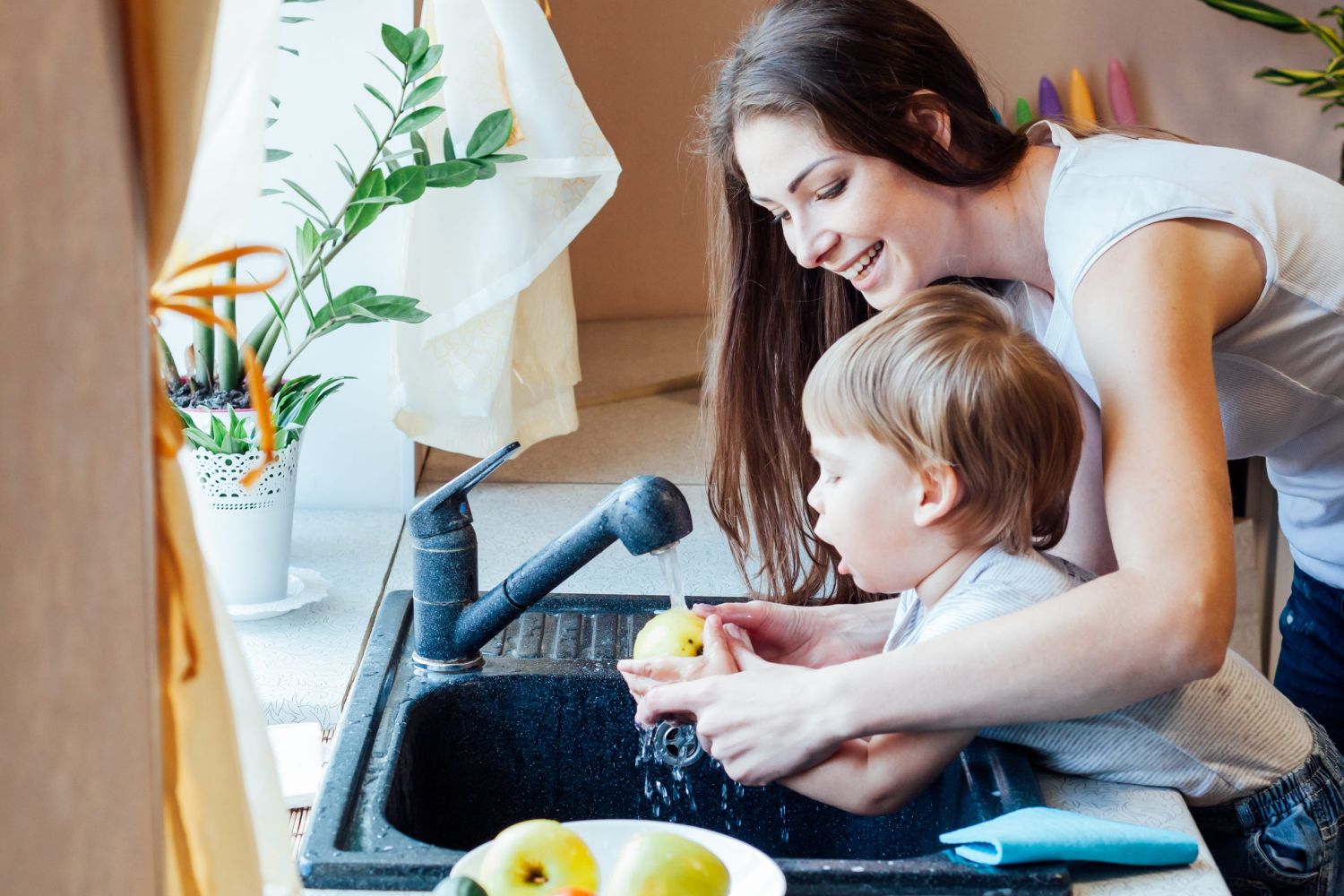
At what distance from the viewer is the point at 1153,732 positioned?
3.38 ft

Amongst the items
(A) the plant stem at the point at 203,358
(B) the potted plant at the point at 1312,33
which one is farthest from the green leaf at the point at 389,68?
(B) the potted plant at the point at 1312,33

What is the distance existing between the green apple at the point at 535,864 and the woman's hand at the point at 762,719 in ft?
0.70

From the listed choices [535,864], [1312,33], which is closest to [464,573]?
[535,864]

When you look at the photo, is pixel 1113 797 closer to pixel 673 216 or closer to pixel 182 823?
pixel 182 823

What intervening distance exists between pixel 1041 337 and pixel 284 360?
0.84 m

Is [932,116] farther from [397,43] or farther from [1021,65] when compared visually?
[1021,65]

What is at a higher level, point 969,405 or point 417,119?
point 417,119

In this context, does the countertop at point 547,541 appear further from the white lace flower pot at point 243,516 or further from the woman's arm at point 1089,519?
the woman's arm at point 1089,519

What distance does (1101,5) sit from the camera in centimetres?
304

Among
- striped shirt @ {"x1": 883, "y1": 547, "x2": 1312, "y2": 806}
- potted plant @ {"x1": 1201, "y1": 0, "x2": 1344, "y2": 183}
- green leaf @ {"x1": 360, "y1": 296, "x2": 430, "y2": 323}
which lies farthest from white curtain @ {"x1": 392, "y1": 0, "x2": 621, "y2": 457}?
potted plant @ {"x1": 1201, "y1": 0, "x2": 1344, "y2": 183}

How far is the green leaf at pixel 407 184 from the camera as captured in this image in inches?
62.4

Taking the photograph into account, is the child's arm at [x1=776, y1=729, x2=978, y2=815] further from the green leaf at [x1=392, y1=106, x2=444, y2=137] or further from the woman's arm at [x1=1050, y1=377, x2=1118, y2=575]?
the green leaf at [x1=392, y1=106, x2=444, y2=137]

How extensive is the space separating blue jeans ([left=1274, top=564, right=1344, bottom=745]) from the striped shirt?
1.37 ft

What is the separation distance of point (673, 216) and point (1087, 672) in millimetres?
2307
